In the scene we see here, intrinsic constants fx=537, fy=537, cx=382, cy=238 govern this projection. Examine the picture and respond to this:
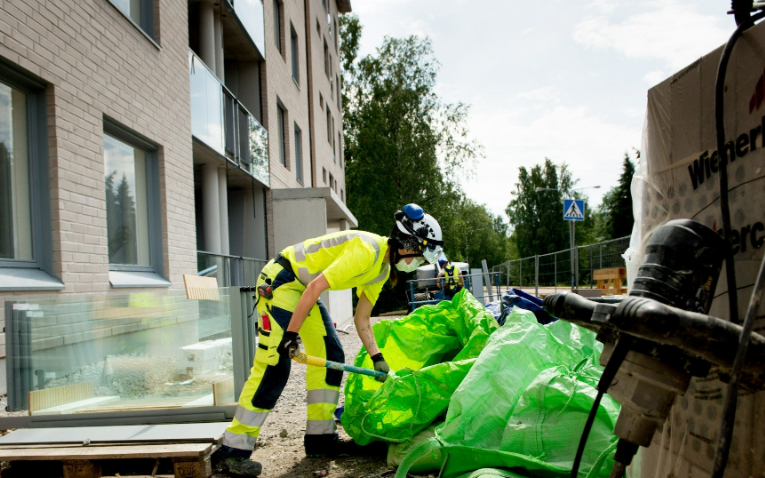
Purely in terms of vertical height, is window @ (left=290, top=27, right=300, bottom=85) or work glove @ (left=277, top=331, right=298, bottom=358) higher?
window @ (left=290, top=27, right=300, bottom=85)

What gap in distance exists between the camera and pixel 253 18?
34.3ft

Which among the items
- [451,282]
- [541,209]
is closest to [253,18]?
[451,282]

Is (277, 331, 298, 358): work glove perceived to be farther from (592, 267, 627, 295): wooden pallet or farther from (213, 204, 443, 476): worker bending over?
(592, 267, 627, 295): wooden pallet

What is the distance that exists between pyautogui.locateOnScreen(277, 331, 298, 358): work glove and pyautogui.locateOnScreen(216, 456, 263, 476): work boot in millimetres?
629

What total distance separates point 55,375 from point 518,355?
3.12m

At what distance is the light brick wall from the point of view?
173 inches

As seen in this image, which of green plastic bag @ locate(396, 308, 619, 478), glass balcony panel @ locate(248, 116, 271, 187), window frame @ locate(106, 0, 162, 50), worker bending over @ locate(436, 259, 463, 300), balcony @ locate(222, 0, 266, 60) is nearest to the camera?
green plastic bag @ locate(396, 308, 619, 478)

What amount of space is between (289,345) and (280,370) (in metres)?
0.25

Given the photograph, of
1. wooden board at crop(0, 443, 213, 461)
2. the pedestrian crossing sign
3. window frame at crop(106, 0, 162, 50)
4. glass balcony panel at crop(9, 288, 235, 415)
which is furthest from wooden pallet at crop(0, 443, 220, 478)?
the pedestrian crossing sign

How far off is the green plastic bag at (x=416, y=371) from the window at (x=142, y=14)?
4.69 metres

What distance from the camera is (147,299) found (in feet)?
13.5

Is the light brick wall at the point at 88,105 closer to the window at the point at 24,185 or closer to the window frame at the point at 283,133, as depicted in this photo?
the window at the point at 24,185

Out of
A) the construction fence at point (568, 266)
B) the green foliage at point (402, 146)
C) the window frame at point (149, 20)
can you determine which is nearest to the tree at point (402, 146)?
the green foliage at point (402, 146)

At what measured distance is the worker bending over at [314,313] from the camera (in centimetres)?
306
